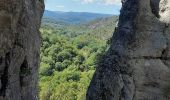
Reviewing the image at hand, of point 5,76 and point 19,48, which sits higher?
point 19,48

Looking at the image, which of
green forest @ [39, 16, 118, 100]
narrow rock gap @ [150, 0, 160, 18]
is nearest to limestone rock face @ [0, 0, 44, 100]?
narrow rock gap @ [150, 0, 160, 18]

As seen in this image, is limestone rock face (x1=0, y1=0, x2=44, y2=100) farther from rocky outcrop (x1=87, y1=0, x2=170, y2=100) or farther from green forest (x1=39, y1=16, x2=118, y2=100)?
green forest (x1=39, y1=16, x2=118, y2=100)

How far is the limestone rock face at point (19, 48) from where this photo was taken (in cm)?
2245

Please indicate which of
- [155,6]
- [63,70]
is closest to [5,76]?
[155,6]

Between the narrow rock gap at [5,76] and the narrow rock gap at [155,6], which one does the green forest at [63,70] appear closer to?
the narrow rock gap at [155,6]

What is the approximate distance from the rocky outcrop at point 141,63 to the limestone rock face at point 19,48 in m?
4.71

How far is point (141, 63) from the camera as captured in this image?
92.7 ft

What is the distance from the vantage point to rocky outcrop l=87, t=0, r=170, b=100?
28.1 metres

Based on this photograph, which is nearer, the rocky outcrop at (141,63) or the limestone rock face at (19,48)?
the limestone rock face at (19,48)

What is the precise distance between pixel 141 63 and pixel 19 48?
26.5ft

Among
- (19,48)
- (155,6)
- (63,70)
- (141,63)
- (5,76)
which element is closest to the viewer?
(5,76)

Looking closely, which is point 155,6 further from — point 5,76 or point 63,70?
point 63,70

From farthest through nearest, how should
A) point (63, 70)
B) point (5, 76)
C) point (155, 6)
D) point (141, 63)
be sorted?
1. point (63, 70)
2. point (155, 6)
3. point (141, 63)
4. point (5, 76)

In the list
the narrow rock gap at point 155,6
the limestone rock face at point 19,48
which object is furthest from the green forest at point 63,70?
the limestone rock face at point 19,48
